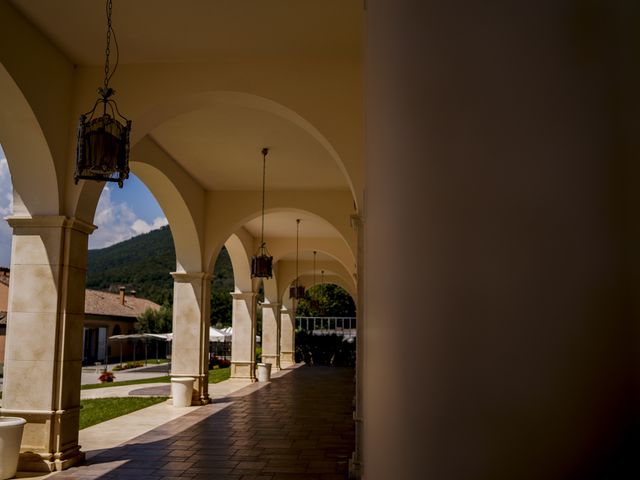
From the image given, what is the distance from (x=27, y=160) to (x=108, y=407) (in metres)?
8.40

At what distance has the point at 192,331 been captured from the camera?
13320 mm

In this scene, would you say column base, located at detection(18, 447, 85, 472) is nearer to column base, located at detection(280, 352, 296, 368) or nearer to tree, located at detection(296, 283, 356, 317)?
column base, located at detection(280, 352, 296, 368)

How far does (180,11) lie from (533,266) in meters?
6.30

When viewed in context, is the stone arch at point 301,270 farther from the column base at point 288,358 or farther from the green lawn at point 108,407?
the green lawn at point 108,407

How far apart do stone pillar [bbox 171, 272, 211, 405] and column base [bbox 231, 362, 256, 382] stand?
6.20 m

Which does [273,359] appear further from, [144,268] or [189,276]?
[144,268]

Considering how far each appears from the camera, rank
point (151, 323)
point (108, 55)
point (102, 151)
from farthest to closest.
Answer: point (151, 323), point (108, 55), point (102, 151)

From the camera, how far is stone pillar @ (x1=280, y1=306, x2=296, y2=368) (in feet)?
97.7

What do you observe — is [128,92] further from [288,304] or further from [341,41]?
[288,304]

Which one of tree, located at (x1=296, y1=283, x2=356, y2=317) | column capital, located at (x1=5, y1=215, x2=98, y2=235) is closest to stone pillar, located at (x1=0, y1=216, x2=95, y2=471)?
column capital, located at (x1=5, y1=215, x2=98, y2=235)

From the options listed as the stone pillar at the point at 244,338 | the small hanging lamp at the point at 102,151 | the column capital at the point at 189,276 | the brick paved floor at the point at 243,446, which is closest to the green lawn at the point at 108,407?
the brick paved floor at the point at 243,446

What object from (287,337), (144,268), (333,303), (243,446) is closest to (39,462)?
(243,446)

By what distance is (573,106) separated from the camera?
0.82m

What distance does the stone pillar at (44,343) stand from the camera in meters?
7.11
